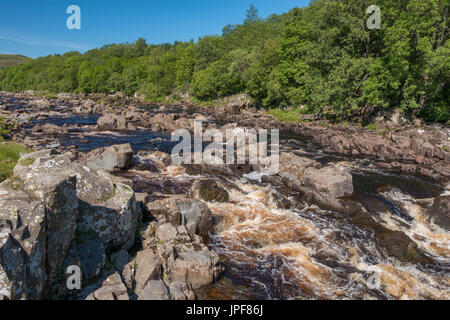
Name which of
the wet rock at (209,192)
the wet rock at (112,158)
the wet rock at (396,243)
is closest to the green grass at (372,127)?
the wet rock at (396,243)

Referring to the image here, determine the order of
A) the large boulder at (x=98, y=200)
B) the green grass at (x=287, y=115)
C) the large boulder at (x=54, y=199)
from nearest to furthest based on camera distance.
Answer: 1. the large boulder at (x=54, y=199)
2. the large boulder at (x=98, y=200)
3. the green grass at (x=287, y=115)

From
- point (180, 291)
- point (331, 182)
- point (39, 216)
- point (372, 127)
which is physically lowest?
point (180, 291)

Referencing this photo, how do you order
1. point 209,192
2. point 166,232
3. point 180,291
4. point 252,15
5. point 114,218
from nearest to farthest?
point 180,291
point 114,218
point 166,232
point 209,192
point 252,15

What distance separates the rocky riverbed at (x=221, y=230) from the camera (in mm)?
6918

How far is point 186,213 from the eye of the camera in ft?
41.1

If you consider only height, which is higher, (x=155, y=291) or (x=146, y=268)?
(x=146, y=268)

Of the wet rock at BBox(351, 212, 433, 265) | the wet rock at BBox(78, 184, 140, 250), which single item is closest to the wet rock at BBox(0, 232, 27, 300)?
the wet rock at BBox(78, 184, 140, 250)

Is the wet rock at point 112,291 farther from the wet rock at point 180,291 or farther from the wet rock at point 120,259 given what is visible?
the wet rock at point 180,291

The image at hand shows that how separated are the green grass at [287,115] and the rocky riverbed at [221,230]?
1090 inches

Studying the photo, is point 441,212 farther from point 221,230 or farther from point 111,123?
point 111,123

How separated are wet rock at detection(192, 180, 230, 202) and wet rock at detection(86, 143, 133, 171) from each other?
721cm

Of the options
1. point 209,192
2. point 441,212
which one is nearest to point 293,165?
point 209,192

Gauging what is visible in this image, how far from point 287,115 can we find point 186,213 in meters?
44.8
